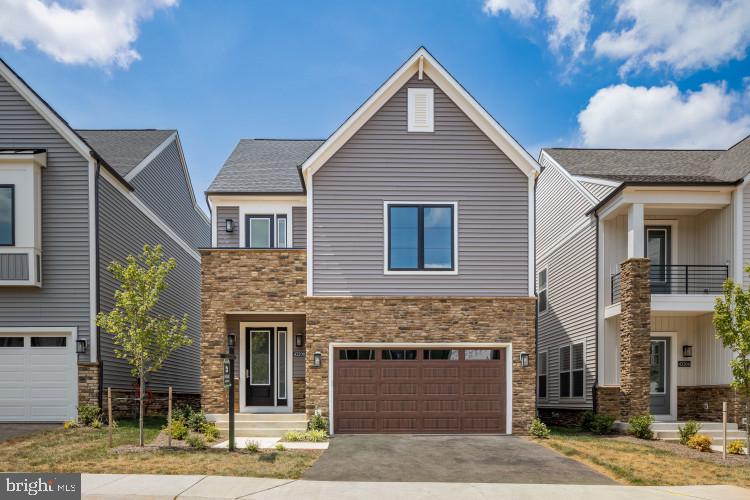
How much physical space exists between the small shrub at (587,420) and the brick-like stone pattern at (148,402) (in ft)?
35.7

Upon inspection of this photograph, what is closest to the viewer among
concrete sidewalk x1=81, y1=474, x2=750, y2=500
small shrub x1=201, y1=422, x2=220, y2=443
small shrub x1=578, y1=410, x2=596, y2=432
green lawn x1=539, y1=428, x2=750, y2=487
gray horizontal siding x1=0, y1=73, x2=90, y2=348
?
concrete sidewalk x1=81, y1=474, x2=750, y2=500

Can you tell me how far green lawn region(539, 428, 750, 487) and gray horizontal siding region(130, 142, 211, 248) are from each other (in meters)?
14.2

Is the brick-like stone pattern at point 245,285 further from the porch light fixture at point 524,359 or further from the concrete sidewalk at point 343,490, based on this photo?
the concrete sidewalk at point 343,490

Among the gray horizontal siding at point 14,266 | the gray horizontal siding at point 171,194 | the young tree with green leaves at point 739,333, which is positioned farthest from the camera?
the gray horizontal siding at point 171,194

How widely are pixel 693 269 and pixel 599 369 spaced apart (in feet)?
12.7

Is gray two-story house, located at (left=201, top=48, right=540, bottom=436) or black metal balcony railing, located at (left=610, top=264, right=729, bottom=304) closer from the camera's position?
gray two-story house, located at (left=201, top=48, right=540, bottom=436)

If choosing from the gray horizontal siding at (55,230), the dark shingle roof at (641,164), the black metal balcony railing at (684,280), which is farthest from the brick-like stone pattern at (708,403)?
the gray horizontal siding at (55,230)

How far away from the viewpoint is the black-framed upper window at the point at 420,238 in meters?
14.9

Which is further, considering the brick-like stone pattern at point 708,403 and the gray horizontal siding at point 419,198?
the brick-like stone pattern at point 708,403

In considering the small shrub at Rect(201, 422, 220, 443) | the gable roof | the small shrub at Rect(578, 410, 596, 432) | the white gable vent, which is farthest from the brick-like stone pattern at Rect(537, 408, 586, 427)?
the small shrub at Rect(201, 422, 220, 443)

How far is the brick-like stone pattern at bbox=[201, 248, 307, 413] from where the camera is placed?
49.6ft

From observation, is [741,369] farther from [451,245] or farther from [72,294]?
[72,294]

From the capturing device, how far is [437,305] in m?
14.8

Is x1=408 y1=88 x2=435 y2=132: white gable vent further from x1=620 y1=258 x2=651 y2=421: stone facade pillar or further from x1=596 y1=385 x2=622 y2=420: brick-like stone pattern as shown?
x1=596 y1=385 x2=622 y2=420: brick-like stone pattern
